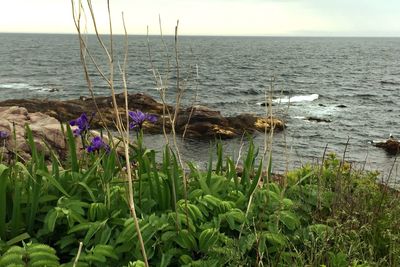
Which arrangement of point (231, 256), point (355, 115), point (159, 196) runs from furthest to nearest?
point (355, 115), point (159, 196), point (231, 256)

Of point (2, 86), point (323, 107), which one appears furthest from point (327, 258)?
point (2, 86)

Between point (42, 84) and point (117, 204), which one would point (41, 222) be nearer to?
point (117, 204)

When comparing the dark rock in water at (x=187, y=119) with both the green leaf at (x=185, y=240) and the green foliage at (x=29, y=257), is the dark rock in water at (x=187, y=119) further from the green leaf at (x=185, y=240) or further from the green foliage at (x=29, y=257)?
the green foliage at (x=29, y=257)

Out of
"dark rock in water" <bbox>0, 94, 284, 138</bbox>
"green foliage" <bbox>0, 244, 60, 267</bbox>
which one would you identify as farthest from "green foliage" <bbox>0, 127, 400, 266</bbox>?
"dark rock in water" <bbox>0, 94, 284, 138</bbox>

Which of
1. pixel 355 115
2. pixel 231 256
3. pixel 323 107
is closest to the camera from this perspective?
pixel 231 256

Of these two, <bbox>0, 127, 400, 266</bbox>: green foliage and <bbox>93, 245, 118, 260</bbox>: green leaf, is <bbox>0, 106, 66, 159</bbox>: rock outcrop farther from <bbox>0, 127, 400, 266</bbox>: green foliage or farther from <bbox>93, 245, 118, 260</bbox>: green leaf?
<bbox>93, 245, 118, 260</bbox>: green leaf

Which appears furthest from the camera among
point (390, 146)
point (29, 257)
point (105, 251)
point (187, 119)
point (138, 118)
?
point (187, 119)

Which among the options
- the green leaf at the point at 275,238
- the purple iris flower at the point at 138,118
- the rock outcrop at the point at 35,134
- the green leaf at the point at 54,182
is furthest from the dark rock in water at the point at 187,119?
the green leaf at the point at 54,182

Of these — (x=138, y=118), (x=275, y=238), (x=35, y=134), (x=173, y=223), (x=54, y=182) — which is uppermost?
(x=138, y=118)

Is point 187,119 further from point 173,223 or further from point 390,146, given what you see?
point 173,223

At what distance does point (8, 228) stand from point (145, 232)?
3.10ft

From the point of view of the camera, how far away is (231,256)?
2557 mm

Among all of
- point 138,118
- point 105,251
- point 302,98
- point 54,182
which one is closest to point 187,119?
point 302,98

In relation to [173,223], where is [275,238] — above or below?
below
